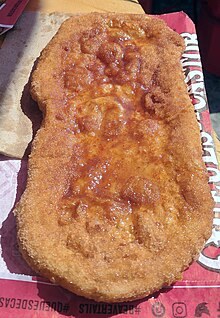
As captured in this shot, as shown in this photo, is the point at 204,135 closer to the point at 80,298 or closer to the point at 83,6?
the point at 80,298

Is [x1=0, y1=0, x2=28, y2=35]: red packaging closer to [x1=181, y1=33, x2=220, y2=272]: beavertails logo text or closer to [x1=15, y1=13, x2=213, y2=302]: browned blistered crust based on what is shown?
[x1=15, y1=13, x2=213, y2=302]: browned blistered crust

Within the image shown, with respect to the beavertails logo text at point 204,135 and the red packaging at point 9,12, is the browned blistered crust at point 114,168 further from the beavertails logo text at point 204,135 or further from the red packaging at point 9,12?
the red packaging at point 9,12

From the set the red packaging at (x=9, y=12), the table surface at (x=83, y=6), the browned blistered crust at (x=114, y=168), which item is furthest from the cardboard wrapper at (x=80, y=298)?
the table surface at (x=83, y=6)

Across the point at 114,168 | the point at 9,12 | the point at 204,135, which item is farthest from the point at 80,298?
the point at 9,12

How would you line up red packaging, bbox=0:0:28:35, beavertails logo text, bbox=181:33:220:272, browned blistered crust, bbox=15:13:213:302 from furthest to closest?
red packaging, bbox=0:0:28:35, beavertails logo text, bbox=181:33:220:272, browned blistered crust, bbox=15:13:213:302

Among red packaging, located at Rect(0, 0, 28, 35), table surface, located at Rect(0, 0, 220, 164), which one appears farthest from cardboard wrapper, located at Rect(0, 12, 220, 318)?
table surface, located at Rect(0, 0, 220, 164)

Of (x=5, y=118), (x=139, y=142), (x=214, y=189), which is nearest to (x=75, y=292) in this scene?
(x=139, y=142)
